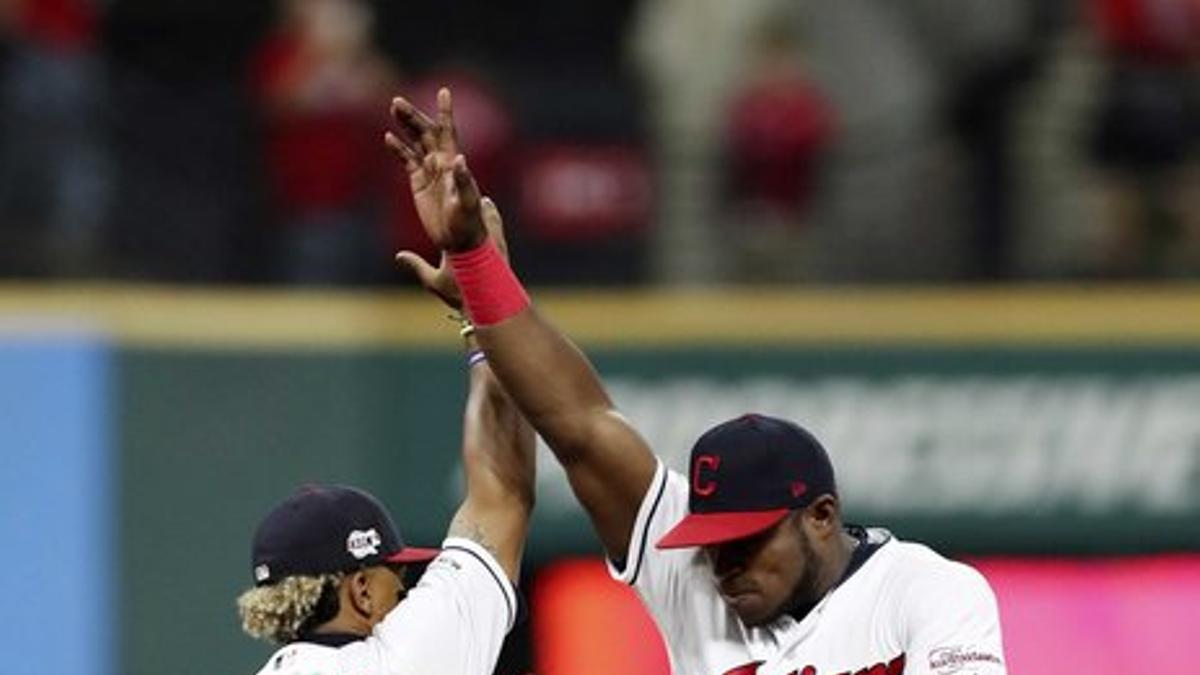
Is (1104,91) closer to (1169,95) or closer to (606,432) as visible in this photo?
(1169,95)

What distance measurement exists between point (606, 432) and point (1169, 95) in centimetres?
698

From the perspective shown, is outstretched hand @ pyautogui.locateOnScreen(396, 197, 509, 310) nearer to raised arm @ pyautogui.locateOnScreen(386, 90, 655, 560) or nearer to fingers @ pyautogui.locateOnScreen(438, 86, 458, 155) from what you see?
raised arm @ pyautogui.locateOnScreen(386, 90, 655, 560)

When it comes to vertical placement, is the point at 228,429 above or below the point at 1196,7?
below

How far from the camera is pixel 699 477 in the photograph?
22.5ft

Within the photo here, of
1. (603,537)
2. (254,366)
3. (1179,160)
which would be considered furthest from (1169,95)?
(603,537)

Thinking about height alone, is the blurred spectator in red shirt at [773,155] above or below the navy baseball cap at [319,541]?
above

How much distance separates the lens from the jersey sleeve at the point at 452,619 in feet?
21.8

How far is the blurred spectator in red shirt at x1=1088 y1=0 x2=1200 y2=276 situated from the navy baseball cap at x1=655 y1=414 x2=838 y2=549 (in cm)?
648

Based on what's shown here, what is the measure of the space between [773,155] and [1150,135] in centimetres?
145

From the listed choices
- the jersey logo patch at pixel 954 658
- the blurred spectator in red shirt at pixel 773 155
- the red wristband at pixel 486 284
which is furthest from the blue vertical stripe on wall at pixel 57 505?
the jersey logo patch at pixel 954 658

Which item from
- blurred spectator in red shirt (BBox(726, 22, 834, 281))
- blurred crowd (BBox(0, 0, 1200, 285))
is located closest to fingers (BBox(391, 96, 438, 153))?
blurred crowd (BBox(0, 0, 1200, 285))

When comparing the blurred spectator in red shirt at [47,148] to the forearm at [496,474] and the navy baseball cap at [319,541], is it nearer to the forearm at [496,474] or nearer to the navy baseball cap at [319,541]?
the forearm at [496,474]

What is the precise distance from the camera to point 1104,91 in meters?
13.8

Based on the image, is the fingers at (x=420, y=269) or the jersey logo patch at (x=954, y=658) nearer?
the jersey logo patch at (x=954, y=658)
